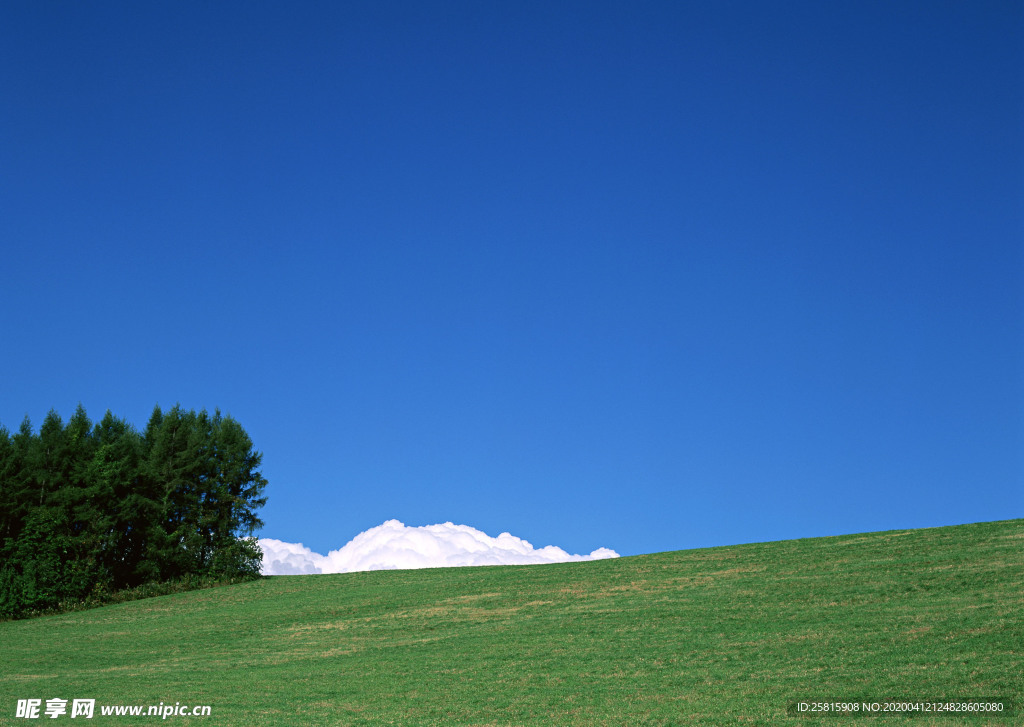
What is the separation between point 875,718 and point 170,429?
5966 cm

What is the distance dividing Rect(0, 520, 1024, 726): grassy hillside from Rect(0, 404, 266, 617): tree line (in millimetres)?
7038

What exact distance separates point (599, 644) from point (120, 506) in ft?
149

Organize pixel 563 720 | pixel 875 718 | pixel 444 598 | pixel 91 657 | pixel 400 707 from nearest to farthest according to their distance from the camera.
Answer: pixel 875 718 < pixel 563 720 < pixel 400 707 < pixel 91 657 < pixel 444 598

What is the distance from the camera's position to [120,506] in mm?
60625

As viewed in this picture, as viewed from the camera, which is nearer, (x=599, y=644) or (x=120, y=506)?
(x=599, y=644)

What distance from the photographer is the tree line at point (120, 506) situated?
5528 centimetres

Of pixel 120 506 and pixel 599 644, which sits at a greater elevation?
pixel 120 506

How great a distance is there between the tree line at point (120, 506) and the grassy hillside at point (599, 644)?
7.04 m

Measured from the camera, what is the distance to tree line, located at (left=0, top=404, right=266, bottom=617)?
2176 inches

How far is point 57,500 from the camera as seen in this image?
57.8 meters

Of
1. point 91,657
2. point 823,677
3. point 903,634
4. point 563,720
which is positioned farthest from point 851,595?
point 91,657

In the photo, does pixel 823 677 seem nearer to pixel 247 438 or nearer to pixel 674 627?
pixel 674 627

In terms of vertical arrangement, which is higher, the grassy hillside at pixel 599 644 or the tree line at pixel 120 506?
the tree line at pixel 120 506

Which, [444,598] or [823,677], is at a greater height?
[444,598]
